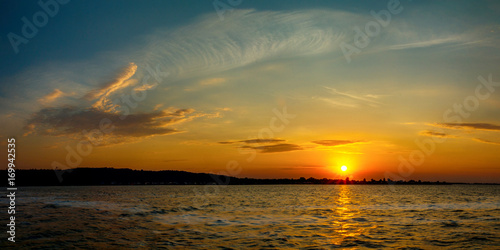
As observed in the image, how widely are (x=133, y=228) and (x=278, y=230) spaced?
15.8 m

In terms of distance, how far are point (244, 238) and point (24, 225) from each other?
87.2ft

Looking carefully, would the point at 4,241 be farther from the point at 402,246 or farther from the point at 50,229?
the point at 402,246

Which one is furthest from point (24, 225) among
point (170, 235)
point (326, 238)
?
point (326, 238)

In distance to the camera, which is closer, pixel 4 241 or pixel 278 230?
pixel 4 241

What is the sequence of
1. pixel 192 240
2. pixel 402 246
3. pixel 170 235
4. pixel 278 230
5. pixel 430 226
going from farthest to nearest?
pixel 430 226, pixel 278 230, pixel 170 235, pixel 192 240, pixel 402 246

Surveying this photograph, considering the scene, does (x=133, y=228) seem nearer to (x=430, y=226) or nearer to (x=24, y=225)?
(x=24, y=225)

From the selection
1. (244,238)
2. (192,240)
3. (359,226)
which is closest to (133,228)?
(192,240)

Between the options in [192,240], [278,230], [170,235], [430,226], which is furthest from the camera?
[430,226]

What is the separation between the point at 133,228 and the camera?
39094 mm

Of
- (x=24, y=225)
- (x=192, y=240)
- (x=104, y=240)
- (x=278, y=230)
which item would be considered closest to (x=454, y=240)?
(x=278, y=230)

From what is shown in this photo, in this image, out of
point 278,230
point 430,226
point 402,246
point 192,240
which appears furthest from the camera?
point 430,226

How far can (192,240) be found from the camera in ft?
103

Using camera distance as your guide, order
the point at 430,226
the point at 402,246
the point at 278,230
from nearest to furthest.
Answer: the point at 402,246, the point at 278,230, the point at 430,226

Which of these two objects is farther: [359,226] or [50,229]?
[359,226]
